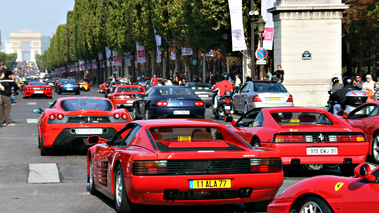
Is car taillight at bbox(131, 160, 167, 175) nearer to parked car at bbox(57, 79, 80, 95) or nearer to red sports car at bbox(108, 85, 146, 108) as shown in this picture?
red sports car at bbox(108, 85, 146, 108)

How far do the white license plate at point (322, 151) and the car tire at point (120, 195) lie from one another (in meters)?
3.83

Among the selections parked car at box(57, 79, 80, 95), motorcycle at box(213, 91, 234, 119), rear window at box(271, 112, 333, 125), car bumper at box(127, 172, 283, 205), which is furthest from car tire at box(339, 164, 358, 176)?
parked car at box(57, 79, 80, 95)

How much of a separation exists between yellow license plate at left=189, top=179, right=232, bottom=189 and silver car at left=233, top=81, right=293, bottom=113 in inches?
769

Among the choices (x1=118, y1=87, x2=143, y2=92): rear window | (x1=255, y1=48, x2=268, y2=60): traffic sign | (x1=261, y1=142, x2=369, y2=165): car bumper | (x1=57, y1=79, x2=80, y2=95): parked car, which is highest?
(x1=255, y1=48, x2=268, y2=60): traffic sign

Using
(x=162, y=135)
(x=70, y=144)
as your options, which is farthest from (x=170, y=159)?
(x=70, y=144)

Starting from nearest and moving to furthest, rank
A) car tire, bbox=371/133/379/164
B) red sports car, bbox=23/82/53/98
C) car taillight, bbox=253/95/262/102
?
1. car tire, bbox=371/133/379/164
2. car taillight, bbox=253/95/262/102
3. red sports car, bbox=23/82/53/98

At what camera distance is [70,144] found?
1435 cm

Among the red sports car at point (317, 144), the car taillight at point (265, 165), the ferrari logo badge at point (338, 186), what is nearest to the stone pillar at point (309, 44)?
the red sports car at point (317, 144)

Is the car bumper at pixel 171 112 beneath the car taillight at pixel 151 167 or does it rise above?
beneath

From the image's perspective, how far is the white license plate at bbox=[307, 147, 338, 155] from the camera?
10891mm

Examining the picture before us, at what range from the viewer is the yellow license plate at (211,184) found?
24.3 feet

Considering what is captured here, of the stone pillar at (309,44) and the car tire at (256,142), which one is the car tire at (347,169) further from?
the stone pillar at (309,44)

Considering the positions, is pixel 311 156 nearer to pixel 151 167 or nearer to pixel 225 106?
pixel 151 167

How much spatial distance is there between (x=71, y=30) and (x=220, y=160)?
138004 mm
